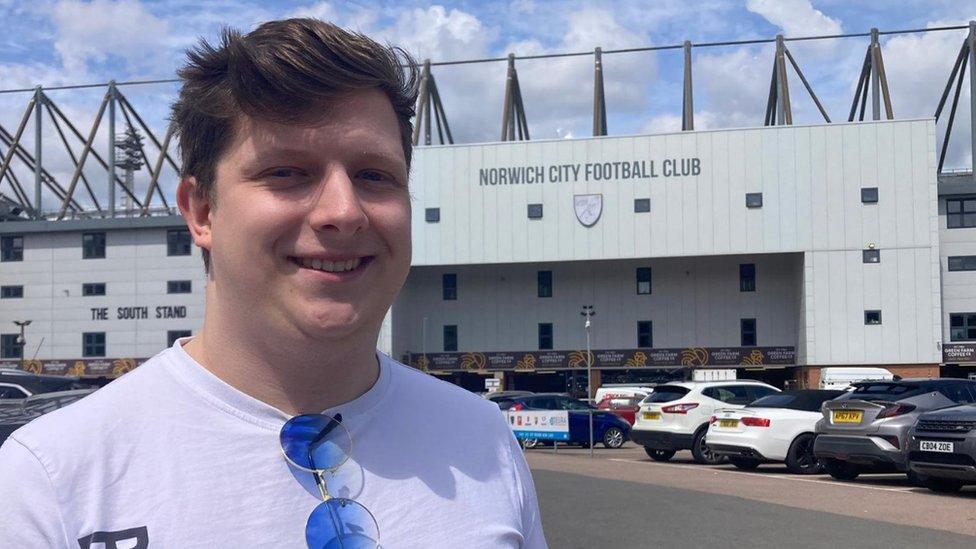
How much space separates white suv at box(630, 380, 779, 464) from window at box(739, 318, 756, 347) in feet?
103

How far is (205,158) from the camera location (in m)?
1.78

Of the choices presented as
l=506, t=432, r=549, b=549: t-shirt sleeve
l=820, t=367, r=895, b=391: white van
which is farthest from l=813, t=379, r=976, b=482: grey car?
l=820, t=367, r=895, b=391: white van

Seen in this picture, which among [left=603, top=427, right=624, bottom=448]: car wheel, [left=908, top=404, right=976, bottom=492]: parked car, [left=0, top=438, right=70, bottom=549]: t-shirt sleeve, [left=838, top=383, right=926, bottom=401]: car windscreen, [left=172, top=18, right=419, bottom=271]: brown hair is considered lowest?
[left=603, top=427, right=624, bottom=448]: car wheel

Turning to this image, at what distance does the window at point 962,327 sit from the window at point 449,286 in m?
23.4

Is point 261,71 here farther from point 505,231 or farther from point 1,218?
point 1,218

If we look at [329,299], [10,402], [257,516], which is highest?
[329,299]

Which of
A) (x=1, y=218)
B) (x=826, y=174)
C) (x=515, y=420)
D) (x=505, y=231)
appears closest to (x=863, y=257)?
(x=826, y=174)

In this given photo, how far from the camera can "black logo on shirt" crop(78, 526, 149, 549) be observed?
1529mm

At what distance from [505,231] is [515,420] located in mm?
29264

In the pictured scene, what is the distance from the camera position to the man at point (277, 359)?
63.3 inches

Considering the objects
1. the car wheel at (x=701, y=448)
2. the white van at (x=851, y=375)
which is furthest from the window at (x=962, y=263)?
the car wheel at (x=701, y=448)

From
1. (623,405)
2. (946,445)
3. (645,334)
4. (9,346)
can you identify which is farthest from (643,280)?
(946,445)

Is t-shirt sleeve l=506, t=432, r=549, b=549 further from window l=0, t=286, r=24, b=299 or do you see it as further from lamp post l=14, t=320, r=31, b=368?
window l=0, t=286, r=24, b=299

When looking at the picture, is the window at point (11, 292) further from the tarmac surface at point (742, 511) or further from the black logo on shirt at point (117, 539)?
the black logo on shirt at point (117, 539)
